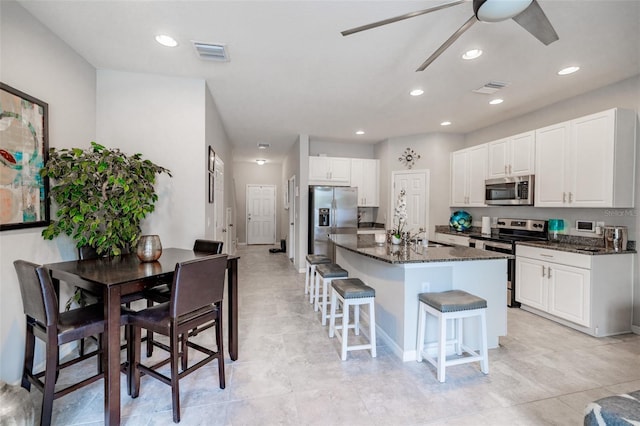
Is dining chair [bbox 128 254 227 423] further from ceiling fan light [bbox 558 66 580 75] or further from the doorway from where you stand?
the doorway

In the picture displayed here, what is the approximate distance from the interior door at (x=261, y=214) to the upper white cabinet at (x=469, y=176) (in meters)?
5.80

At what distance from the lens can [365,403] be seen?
6.15 feet

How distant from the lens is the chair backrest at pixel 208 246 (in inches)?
105

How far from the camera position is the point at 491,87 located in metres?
3.23

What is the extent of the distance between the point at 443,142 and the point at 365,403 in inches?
187

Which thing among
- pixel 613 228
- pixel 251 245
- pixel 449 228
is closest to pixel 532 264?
pixel 613 228

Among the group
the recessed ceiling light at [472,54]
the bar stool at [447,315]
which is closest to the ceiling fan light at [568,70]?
the recessed ceiling light at [472,54]

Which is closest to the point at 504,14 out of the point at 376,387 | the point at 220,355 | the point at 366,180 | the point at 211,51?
the point at 211,51

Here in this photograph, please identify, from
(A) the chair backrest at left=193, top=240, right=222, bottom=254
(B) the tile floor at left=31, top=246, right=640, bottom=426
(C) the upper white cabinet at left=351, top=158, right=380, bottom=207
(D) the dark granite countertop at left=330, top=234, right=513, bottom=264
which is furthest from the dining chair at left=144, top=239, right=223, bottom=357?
(C) the upper white cabinet at left=351, top=158, right=380, bottom=207

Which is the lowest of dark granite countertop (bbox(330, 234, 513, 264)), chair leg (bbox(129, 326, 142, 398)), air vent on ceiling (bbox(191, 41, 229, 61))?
chair leg (bbox(129, 326, 142, 398))

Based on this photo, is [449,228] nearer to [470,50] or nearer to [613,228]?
[613,228]

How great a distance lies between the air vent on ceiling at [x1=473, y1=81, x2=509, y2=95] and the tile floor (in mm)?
2718

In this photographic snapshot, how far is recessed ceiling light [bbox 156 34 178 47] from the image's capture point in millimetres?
2269

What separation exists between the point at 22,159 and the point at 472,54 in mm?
3669
